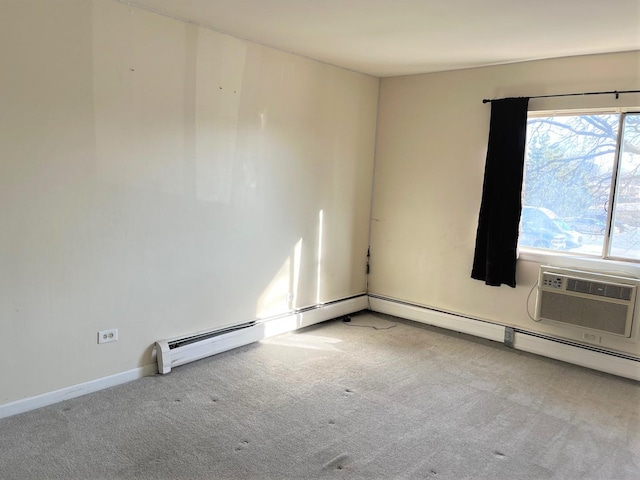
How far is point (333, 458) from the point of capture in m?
2.54

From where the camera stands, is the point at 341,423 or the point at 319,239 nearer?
the point at 341,423

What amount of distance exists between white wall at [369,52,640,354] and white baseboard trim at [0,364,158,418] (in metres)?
2.75

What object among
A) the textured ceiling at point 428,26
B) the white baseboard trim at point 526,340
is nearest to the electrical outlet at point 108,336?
the textured ceiling at point 428,26

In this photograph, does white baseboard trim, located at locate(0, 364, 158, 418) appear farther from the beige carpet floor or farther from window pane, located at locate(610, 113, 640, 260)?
window pane, located at locate(610, 113, 640, 260)

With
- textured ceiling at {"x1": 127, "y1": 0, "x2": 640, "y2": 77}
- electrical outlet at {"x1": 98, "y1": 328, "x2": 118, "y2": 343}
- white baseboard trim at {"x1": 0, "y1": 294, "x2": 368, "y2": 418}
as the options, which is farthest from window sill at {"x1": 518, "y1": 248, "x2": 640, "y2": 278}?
electrical outlet at {"x1": 98, "y1": 328, "x2": 118, "y2": 343}

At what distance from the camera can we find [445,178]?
4.69 meters

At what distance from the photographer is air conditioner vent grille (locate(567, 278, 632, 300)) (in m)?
3.65

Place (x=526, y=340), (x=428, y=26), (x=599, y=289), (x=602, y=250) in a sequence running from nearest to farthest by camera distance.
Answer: (x=428, y=26)
(x=599, y=289)
(x=602, y=250)
(x=526, y=340)

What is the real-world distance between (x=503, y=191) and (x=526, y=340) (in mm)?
1334

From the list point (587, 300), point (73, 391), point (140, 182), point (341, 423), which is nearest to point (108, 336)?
point (73, 391)

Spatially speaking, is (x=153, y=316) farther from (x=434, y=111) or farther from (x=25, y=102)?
(x=434, y=111)

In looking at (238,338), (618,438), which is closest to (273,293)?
(238,338)

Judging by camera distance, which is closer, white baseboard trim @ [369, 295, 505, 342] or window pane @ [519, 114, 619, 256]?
window pane @ [519, 114, 619, 256]

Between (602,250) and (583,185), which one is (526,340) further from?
(583,185)
